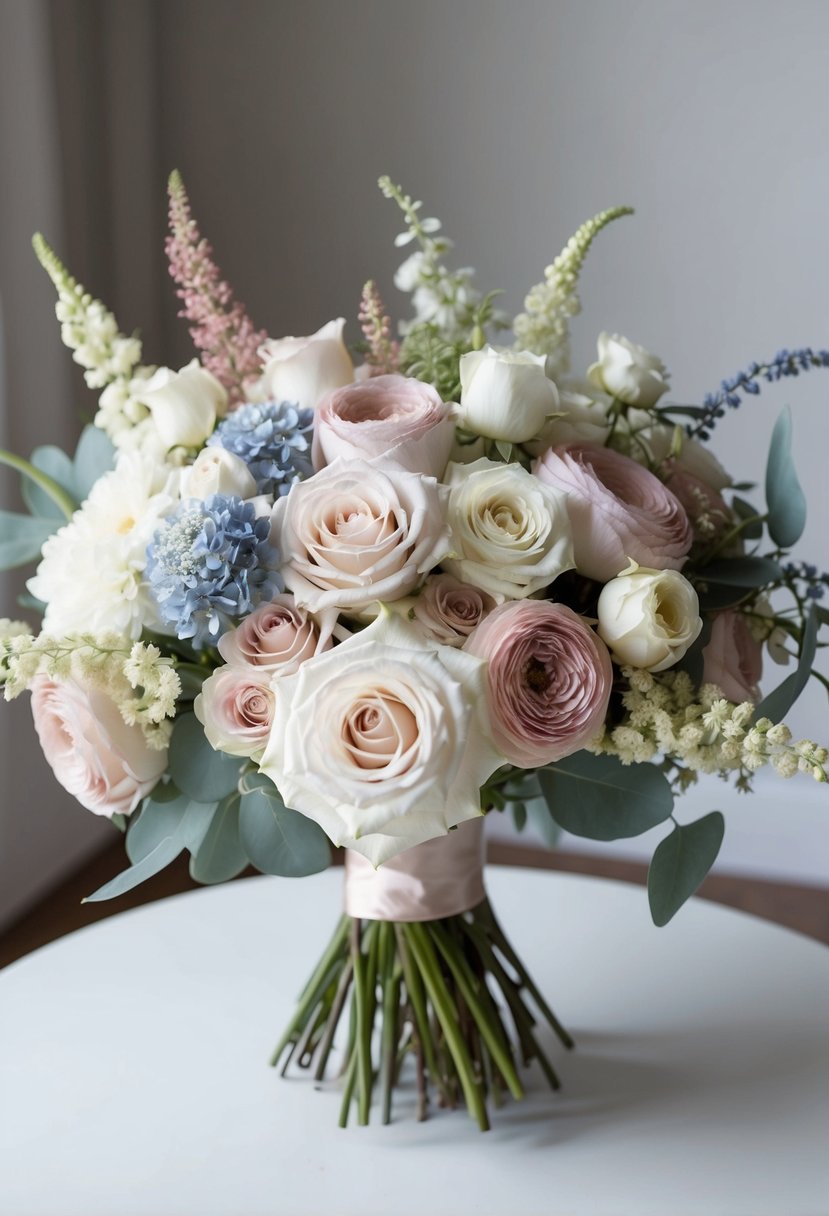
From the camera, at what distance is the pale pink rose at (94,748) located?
2.47 ft

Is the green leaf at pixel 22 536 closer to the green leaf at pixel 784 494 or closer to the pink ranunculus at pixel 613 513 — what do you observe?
the pink ranunculus at pixel 613 513

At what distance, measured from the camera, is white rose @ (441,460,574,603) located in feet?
Result: 2.28

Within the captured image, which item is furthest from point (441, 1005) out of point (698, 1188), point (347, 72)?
point (347, 72)

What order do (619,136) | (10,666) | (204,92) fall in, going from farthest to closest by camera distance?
(204,92) < (619,136) < (10,666)

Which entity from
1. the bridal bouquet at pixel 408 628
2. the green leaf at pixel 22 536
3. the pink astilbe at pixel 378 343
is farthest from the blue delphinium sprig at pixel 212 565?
the green leaf at pixel 22 536

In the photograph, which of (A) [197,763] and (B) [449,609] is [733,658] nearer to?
(B) [449,609]

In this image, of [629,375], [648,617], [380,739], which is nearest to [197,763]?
[380,739]

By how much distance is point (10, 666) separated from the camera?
72 centimetres

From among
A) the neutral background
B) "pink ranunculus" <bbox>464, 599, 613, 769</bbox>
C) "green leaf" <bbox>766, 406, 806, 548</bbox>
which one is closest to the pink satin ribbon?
"pink ranunculus" <bbox>464, 599, 613, 769</bbox>

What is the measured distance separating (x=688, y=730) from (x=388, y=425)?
252mm

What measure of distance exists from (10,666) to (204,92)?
2.38 m

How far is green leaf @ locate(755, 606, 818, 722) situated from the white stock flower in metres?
0.38

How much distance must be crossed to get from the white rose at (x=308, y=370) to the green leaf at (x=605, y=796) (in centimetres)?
30

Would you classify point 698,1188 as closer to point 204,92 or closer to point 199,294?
point 199,294
